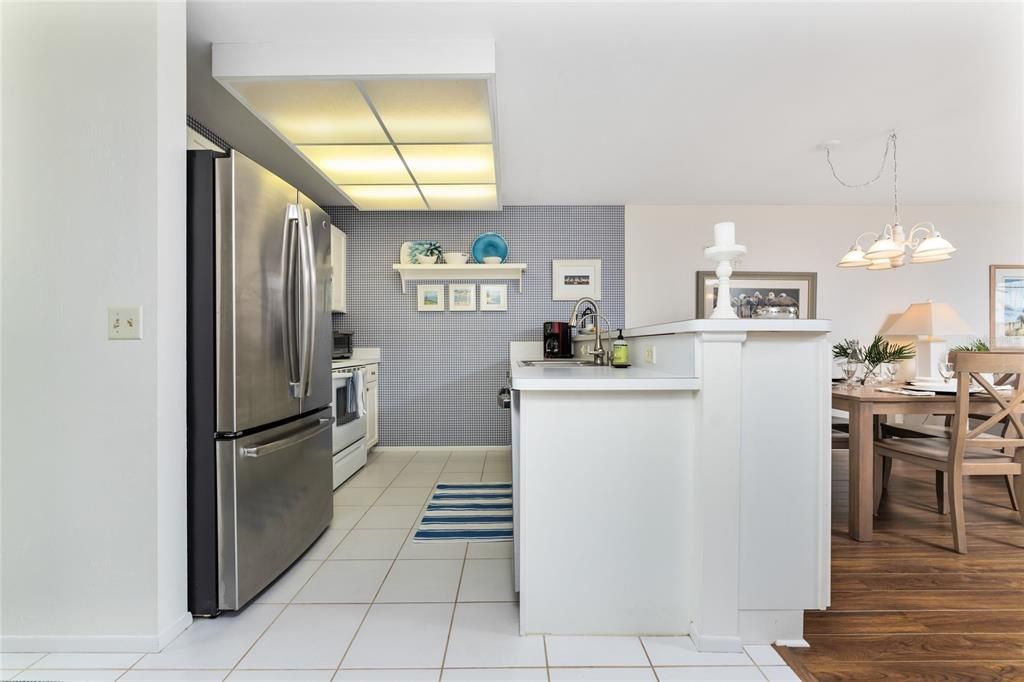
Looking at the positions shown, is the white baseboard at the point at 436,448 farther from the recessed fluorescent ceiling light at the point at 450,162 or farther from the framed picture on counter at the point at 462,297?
the recessed fluorescent ceiling light at the point at 450,162

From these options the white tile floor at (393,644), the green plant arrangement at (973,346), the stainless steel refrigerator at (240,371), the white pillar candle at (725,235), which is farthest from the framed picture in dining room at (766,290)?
the stainless steel refrigerator at (240,371)

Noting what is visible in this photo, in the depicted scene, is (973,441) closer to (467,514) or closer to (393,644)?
(467,514)

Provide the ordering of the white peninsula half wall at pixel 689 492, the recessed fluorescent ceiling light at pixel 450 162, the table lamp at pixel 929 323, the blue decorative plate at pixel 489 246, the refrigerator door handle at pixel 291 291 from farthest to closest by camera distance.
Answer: the blue decorative plate at pixel 489 246 < the table lamp at pixel 929 323 < the recessed fluorescent ceiling light at pixel 450 162 < the refrigerator door handle at pixel 291 291 < the white peninsula half wall at pixel 689 492

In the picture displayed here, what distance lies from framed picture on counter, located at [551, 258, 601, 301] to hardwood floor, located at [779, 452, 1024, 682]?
2.59 meters

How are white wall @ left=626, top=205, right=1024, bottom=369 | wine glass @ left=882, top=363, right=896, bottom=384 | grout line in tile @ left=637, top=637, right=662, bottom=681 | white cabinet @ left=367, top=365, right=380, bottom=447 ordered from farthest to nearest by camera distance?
white wall @ left=626, top=205, right=1024, bottom=369 → white cabinet @ left=367, top=365, right=380, bottom=447 → wine glass @ left=882, top=363, right=896, bottom=384 → grout line in tile @ left=637, top=637, right=662, bottom=681

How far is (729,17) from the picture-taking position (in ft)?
Result: 6.45

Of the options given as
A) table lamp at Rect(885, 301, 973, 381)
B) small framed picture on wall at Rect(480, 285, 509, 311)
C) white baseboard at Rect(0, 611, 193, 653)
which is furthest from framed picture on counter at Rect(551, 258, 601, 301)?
white baseboard at Rect(0, 611, 193, 653)

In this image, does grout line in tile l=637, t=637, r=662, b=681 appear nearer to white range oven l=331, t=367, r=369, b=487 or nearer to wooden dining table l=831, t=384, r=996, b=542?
wooden dining table l=831, t=384, r=996, b=542

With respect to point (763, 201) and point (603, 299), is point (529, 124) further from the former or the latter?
point (763, 201)

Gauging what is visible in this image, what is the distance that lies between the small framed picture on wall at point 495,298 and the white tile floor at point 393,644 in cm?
260

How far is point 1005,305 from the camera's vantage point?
15.2ft

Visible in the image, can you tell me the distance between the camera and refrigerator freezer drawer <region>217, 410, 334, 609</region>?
5.59 feet

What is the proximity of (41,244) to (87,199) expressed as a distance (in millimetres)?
209

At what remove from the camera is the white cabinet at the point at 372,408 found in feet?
13.6
